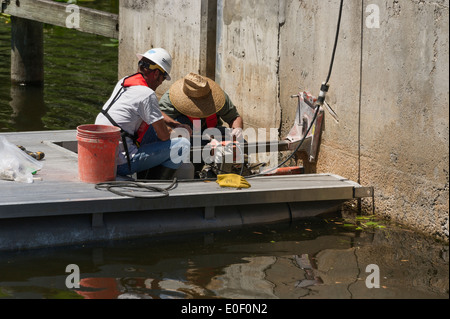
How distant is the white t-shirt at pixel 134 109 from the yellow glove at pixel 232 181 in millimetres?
847

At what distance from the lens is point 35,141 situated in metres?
8.81

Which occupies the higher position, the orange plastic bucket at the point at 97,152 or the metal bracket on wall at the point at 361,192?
the orange plastic bucket at the point at 97,152

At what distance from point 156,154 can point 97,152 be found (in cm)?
74

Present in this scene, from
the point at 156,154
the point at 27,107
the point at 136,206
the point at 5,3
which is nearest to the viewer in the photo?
the point at 136,206

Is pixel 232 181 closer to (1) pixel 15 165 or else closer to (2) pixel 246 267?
(2) pixel 246 267

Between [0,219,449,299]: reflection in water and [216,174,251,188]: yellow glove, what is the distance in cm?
45

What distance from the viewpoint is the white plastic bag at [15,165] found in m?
7.23

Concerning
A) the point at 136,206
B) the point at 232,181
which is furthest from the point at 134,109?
the point at 232,181

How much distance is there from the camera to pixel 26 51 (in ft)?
45.1

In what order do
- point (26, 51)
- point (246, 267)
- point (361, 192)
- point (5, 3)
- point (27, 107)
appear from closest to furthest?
point (246, 267), point (361, 192), point (27, 107), point (5, 3), point (26, 51)

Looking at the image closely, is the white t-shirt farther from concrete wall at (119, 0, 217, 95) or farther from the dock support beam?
the dock support beam

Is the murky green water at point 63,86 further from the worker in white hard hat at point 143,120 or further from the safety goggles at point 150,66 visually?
the safety goggles at point 150,66

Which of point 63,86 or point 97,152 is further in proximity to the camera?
point 63,86

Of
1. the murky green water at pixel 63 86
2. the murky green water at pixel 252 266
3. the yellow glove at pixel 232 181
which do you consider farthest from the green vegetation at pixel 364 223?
the murky green water at pixel 63 86
